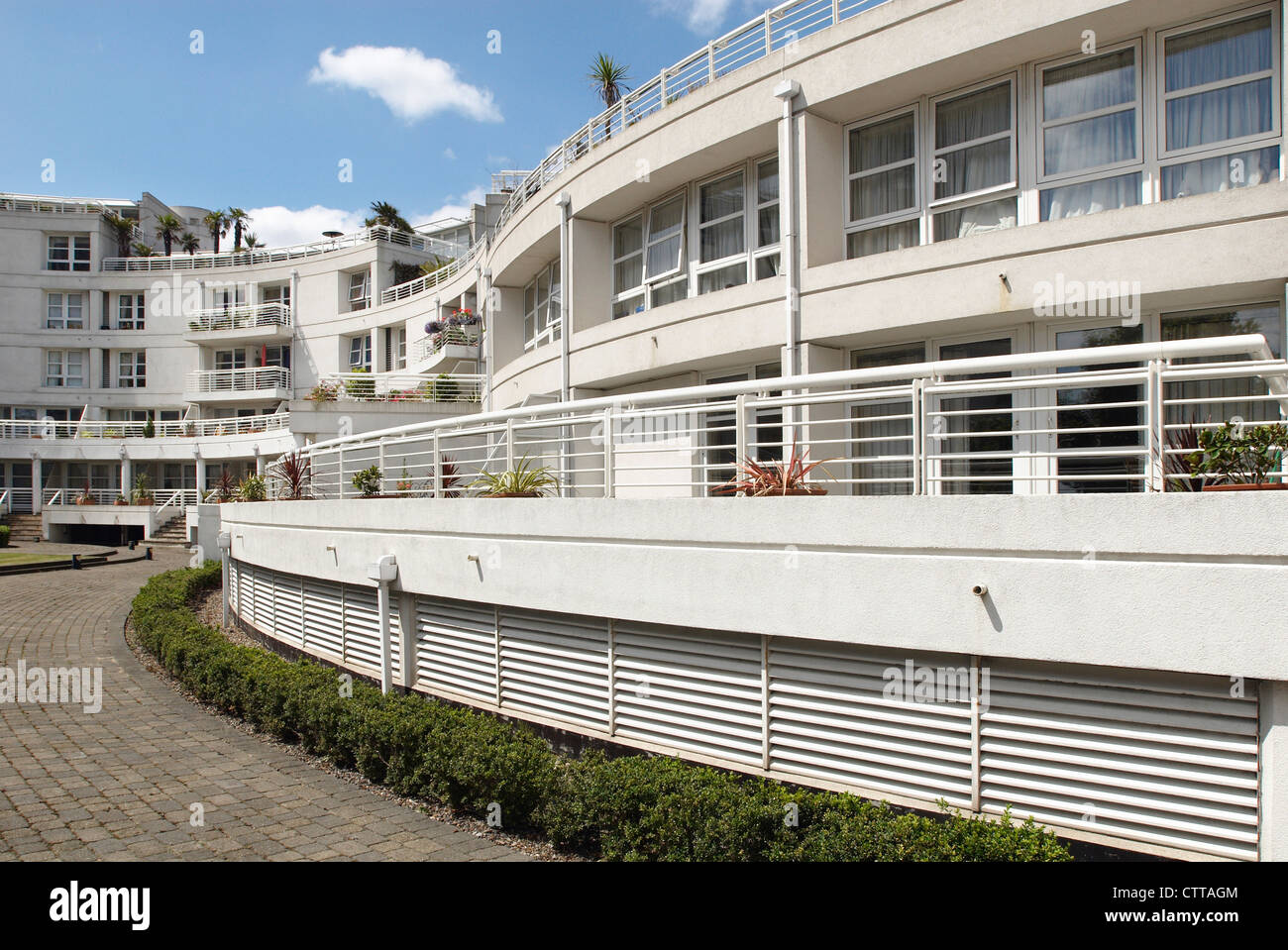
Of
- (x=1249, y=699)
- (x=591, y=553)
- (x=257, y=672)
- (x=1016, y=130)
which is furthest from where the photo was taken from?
(x=257, y=672)

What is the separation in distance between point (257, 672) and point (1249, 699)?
11.1 m

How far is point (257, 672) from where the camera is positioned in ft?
37.8

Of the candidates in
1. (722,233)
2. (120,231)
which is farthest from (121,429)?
(722,233)

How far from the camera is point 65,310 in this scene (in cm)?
4234

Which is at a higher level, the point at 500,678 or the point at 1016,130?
the point at 1016,130

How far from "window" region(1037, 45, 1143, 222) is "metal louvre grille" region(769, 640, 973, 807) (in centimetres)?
638

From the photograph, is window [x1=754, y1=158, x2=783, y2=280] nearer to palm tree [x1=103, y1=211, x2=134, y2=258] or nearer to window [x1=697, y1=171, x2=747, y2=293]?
window [x1=697, y1=171, x2=747, y2=293]

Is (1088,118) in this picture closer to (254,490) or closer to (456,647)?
(456,647)

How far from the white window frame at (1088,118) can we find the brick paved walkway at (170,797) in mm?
9502

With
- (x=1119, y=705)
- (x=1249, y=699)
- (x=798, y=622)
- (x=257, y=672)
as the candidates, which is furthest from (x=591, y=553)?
(x=257, y=672)

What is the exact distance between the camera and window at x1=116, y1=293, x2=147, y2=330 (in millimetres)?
42594

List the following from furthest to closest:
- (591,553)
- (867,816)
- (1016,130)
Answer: (1016,130)
(591,553)
(867,816)

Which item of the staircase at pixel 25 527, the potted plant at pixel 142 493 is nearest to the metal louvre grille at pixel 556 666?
the potted plant at pixel 142 493
